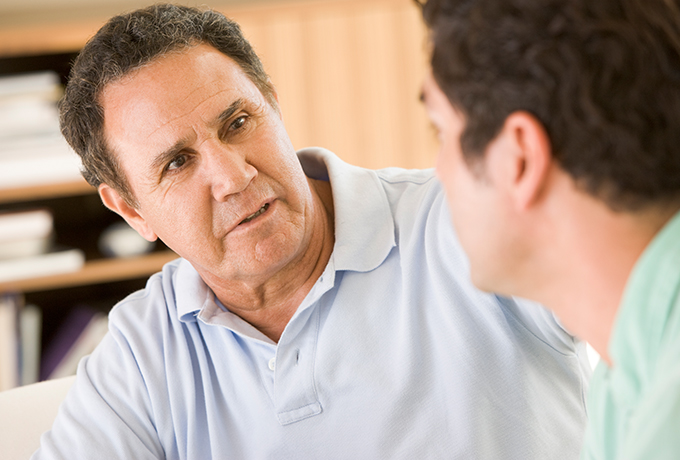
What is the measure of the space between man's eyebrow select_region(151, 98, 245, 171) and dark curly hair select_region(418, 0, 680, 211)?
0.62 metres

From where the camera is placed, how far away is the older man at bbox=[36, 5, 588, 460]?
1.08 m

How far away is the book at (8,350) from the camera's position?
89.3 inches

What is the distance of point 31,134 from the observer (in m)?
2.28

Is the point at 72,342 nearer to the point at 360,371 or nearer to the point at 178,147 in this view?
the point at 178,147

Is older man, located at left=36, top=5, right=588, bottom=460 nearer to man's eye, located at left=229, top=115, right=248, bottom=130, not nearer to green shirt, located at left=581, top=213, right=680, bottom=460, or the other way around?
man's eye, located at left=229, top=115, right=248, bottom=130

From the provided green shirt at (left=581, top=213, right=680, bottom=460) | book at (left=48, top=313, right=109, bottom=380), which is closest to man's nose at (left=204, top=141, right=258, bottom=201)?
green shirt at (left=581, top=213, right=680, bottom=460)

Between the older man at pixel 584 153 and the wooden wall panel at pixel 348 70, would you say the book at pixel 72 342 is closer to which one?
the wooden wall panel at pixel 348 70

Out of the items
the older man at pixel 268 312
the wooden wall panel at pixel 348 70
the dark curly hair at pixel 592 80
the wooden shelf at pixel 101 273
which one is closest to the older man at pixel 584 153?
the dark curly hair at pixel 592 80

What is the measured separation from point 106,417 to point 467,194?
2.75 ft

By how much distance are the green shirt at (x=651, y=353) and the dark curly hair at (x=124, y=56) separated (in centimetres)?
91

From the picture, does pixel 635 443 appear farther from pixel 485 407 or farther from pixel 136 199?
pixel 136 199

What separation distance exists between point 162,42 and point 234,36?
161mm

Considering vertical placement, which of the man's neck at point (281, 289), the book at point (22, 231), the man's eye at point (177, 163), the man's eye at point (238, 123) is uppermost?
the man's eye at point (238, 123)

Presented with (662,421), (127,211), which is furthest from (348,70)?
(662,421)
